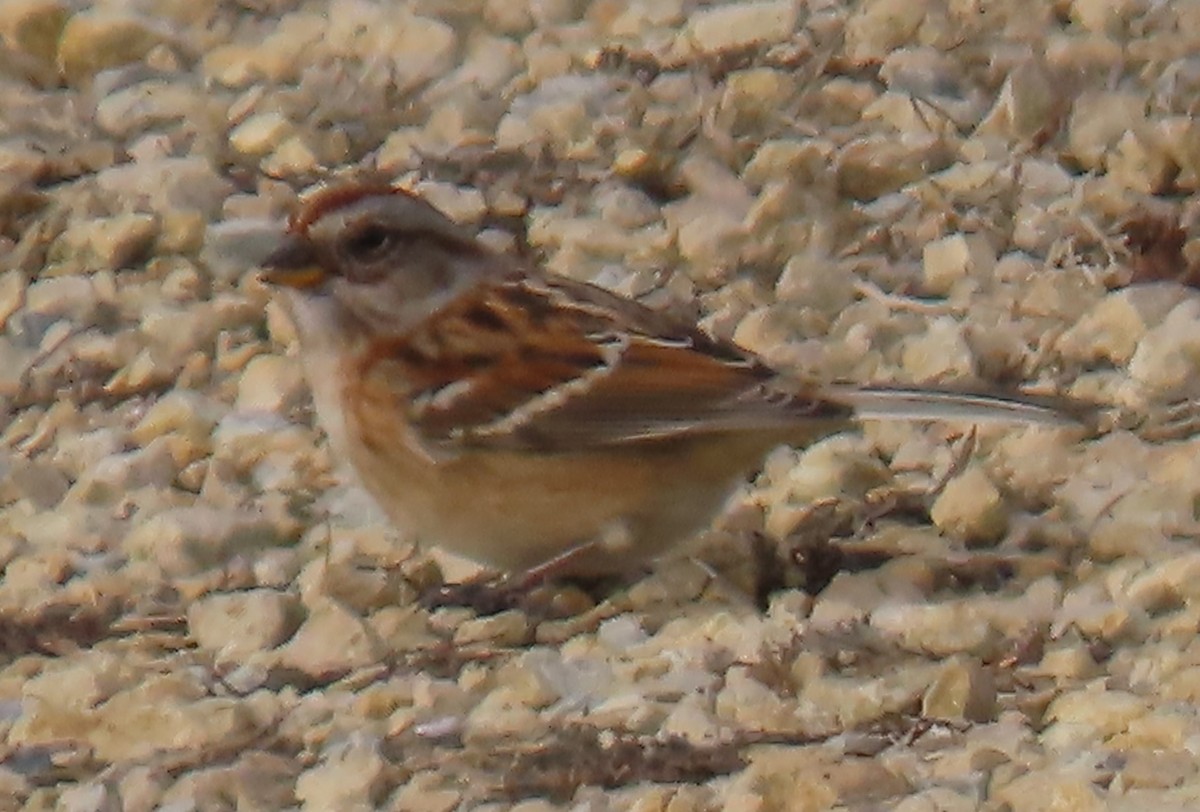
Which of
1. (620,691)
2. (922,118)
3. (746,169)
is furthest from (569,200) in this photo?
(620,691)

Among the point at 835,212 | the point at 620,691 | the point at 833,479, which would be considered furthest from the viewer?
the point at 835,212

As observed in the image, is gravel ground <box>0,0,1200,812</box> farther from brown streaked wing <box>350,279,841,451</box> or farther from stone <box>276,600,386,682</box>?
brown streaked wing <box>350,279,841,451</box>

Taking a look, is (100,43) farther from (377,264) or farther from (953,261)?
(953,261)

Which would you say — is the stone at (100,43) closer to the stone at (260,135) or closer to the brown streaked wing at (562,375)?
the stone at (260,135)

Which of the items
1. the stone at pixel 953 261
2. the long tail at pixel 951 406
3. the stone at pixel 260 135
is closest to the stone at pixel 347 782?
the long tail at pixel 951 406

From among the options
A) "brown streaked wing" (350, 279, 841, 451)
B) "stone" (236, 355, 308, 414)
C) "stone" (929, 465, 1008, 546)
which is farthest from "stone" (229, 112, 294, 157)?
"stone" (929, 465, 1008, 546)

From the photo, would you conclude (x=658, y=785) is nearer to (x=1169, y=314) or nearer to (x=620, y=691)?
(x=620, y=691)
